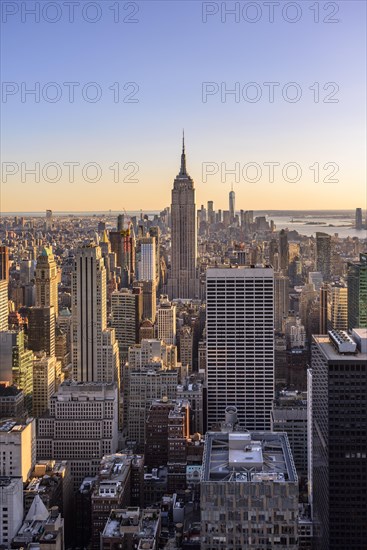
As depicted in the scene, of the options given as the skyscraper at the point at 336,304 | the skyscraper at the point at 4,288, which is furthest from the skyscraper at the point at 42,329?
the skyscraper at the point at 336,304

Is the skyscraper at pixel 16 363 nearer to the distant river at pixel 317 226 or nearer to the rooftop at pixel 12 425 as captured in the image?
the rooftop at pixel 12 425

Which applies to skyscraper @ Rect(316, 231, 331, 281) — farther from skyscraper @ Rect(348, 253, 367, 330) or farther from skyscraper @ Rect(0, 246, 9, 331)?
skyscraper @ Rect(0, 246, 9, 331)

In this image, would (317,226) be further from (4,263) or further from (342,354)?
(4,263)

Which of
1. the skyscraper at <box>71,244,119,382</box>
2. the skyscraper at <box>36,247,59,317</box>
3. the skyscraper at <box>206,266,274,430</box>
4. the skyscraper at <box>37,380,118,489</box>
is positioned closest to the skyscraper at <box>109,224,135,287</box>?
the skyscraper at <box>36,247,59,317</box>

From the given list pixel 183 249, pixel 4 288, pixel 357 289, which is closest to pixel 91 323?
pixel 4 288

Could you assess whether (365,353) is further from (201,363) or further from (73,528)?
(201,363)

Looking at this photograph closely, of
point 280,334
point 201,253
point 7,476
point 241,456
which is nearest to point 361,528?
point 241,456
